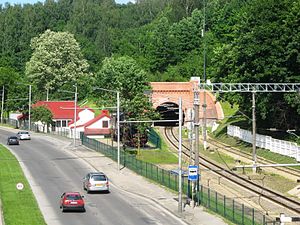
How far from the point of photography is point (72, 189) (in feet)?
189

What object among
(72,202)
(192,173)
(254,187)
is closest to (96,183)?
(72,202)

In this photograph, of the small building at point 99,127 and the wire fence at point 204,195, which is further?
the small building at point 99,127

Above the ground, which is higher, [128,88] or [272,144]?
[128,88]

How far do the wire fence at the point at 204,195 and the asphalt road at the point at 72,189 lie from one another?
3.52 m

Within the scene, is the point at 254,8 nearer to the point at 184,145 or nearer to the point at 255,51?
the point at 255,51

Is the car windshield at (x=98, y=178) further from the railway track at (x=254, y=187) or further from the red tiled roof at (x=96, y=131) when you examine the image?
the red tiled roof at (x=96, y=131)

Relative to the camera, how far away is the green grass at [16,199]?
1692 inches

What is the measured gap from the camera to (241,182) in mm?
63125

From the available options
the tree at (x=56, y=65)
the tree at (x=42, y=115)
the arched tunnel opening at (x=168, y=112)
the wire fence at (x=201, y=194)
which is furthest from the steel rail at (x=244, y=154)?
the tree at (x=56, y=65)

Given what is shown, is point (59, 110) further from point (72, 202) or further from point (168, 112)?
point (72, 202)

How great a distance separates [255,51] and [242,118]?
2662 cm

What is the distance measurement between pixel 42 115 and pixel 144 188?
63.5 meters

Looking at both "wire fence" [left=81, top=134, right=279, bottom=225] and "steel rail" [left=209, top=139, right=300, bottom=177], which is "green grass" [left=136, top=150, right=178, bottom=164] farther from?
"steel rail" [left=209, top=139, right=300, bottom=177]

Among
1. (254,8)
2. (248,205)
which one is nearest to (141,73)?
(254,8)
